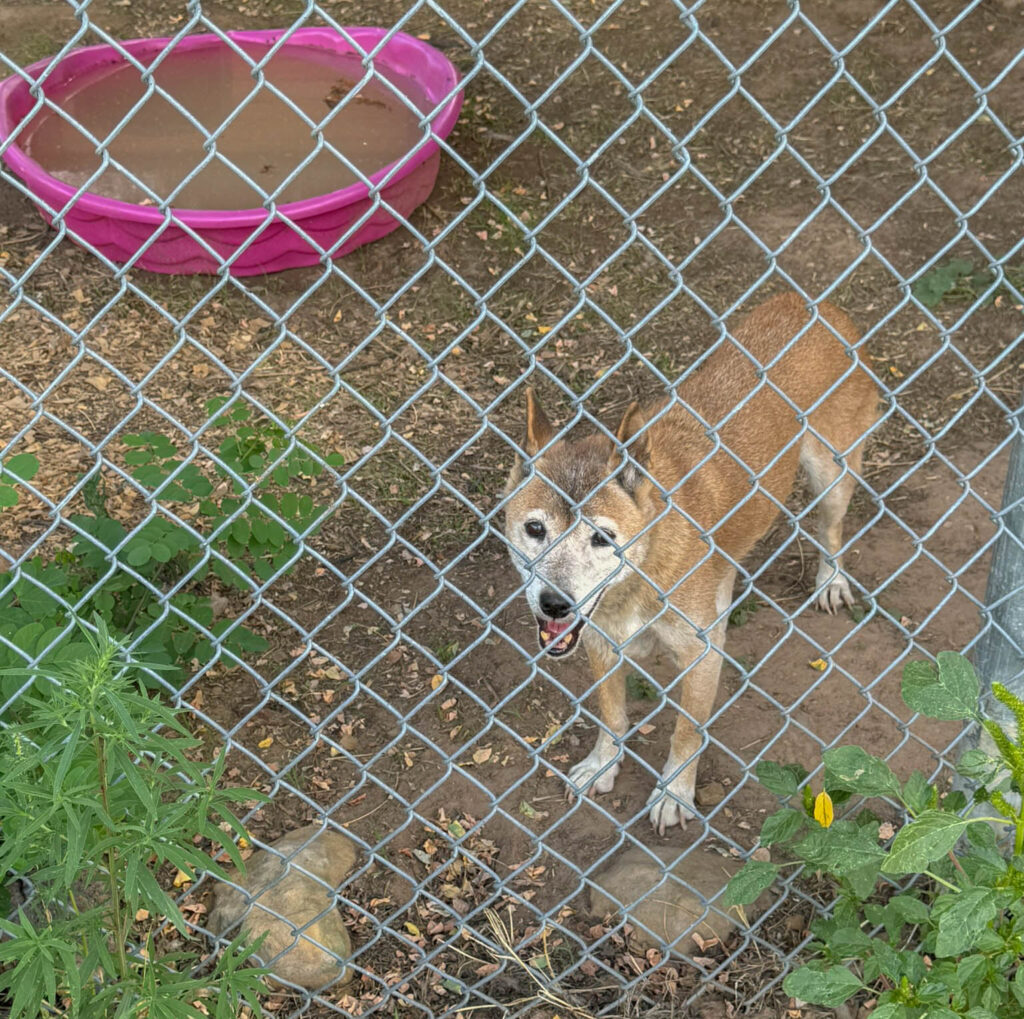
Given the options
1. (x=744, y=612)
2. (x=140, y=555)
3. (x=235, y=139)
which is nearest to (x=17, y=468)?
(x=140, y=555)

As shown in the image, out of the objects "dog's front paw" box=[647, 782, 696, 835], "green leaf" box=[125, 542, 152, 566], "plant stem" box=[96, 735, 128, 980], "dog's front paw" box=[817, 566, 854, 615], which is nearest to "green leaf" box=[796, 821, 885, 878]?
"dog's front paw" box=[647, 782, 696, 835]

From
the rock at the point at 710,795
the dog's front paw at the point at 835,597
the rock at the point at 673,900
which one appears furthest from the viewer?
the dog's front paw at the point at 835,597

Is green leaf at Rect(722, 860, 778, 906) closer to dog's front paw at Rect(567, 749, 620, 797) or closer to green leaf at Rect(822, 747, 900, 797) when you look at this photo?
green leaf at Rect(822, 747, 900, 797)

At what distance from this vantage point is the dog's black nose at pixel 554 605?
3406 mm

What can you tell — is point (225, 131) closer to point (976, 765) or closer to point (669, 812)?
point (669, 812)

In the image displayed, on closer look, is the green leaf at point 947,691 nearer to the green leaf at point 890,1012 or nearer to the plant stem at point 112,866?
the green leaf at point 890,1012

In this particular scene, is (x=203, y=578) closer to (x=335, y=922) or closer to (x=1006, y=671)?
(x=335, y=922)

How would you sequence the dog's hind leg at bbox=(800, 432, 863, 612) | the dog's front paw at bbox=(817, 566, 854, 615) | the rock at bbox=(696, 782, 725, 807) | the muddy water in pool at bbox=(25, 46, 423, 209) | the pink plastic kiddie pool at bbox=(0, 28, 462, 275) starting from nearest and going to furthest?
1. the rock at bbox=(696, 782, 725, 807)
2. the dog's hind leg at bbox=(800, 432, 863, 612)
3. the dog's front paw at bbox=(817, 566, 854, 615)
4. the pink plastic kiddie pool at bbox=(0, 28, 462, 275)
5. the muddy water in pool at bbox=(25, 46, 423, 209)

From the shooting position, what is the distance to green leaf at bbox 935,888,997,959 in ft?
7.10

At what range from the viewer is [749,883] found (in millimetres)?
2635

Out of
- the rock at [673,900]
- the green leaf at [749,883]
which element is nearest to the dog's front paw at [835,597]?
the rock at [673,900]

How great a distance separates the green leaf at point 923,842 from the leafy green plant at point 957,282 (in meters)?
4.16

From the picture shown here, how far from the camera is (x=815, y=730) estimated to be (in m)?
4.08

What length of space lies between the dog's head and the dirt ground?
177mm
